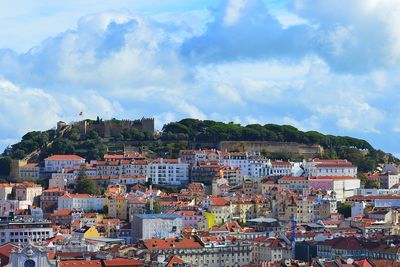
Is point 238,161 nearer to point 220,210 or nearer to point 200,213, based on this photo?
point 220,210

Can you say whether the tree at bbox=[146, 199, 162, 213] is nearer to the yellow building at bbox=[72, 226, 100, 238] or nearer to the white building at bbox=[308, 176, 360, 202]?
the yellow building at bbox=[72, 226, 100, 238]

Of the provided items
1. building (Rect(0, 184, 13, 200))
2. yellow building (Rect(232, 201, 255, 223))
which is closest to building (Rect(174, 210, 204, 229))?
yellow building (Rect(232, 201, 255, 223))

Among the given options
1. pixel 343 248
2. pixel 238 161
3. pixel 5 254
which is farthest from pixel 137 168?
pixel 5 254

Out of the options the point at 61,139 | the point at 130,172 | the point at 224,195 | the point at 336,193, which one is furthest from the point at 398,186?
the point at 61,139

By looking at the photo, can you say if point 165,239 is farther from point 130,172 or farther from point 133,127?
point 133,127

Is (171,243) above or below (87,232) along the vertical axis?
below
